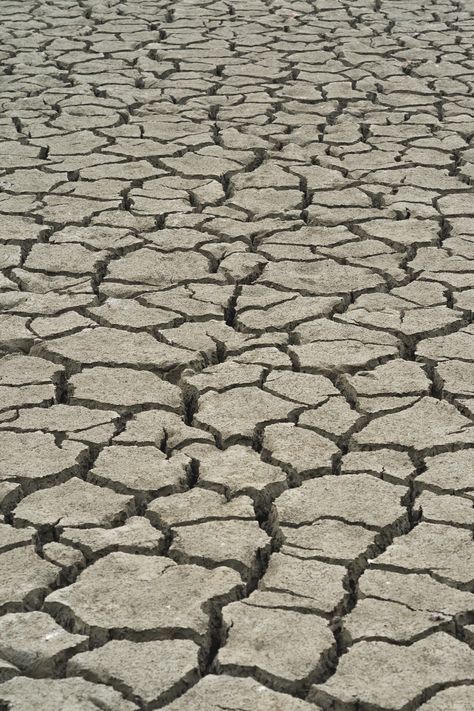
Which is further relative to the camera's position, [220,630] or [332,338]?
[332,338]

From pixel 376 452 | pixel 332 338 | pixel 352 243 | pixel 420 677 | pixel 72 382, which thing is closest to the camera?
pixel 420 677

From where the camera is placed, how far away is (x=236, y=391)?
124 inches

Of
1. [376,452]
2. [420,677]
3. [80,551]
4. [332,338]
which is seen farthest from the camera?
[332,338]

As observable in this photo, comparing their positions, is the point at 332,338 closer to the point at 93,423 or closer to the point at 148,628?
the point at 93,423

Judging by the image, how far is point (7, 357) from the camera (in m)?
3.34

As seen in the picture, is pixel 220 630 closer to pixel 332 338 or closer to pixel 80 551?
pixel 80 551

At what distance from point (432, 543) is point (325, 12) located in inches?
214

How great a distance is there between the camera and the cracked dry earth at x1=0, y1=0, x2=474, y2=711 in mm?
2211

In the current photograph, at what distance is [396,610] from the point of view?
231cm

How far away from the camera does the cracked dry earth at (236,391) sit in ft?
7.25

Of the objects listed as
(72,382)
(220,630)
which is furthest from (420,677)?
(72,382)

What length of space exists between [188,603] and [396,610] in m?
0.40

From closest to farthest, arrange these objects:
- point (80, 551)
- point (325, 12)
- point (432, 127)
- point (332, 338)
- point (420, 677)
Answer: point (420, 677) < point (80, 551) < point (332, 338) < point (432, 127) < point (325, 12)

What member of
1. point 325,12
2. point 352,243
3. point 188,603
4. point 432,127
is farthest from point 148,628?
point 325,12
